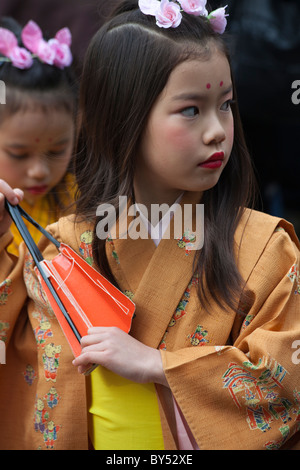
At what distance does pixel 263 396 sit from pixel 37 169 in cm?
92

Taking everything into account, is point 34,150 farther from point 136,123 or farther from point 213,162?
point 213,162

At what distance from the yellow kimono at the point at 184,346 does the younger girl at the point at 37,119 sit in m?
0.33

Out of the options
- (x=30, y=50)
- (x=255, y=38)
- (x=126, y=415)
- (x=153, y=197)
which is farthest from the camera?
(x=255, y=38)

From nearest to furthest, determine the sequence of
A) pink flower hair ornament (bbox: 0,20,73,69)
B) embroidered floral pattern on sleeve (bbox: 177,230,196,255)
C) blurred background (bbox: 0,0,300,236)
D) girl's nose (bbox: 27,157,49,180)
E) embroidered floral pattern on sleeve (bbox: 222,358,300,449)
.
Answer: embroidered floral pattern on sleeve (bbox: 222,358,300,449), embroidered floral pattern on sleeve (bbox: 177,230,196,255), girl's nose (bbox: 27,157,49,180), pink flower hair ornament (bbox: 0,20,73,69), blurred background (bbox: 0,0,300,236)

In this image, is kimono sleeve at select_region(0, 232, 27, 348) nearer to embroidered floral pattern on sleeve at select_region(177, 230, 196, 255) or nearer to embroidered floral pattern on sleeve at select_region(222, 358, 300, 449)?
embroidered floral pattern on sleeve at select_region(177, 230, 196, 255)

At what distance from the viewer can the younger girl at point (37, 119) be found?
191 cm

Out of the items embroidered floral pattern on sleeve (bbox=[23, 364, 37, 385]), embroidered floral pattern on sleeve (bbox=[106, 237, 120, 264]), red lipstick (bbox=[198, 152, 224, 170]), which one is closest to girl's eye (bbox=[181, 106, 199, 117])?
red lipstick (bbox=[198, 152, 224, 170])

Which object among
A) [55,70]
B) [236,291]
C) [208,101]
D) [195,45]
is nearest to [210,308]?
[236,291]

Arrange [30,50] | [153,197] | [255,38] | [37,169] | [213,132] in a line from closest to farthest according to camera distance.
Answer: [213,132]
[153,197]
[37,169]
[30,50]
[255,38]

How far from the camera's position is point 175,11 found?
4.66 ft

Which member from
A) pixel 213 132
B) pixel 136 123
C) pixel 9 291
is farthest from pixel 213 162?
pixel 9 291

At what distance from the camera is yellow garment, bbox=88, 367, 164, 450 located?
1470mm

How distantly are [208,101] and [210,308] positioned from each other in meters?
0.45

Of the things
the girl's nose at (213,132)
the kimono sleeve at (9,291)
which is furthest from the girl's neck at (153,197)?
the kimono sleeve at (9,291)
